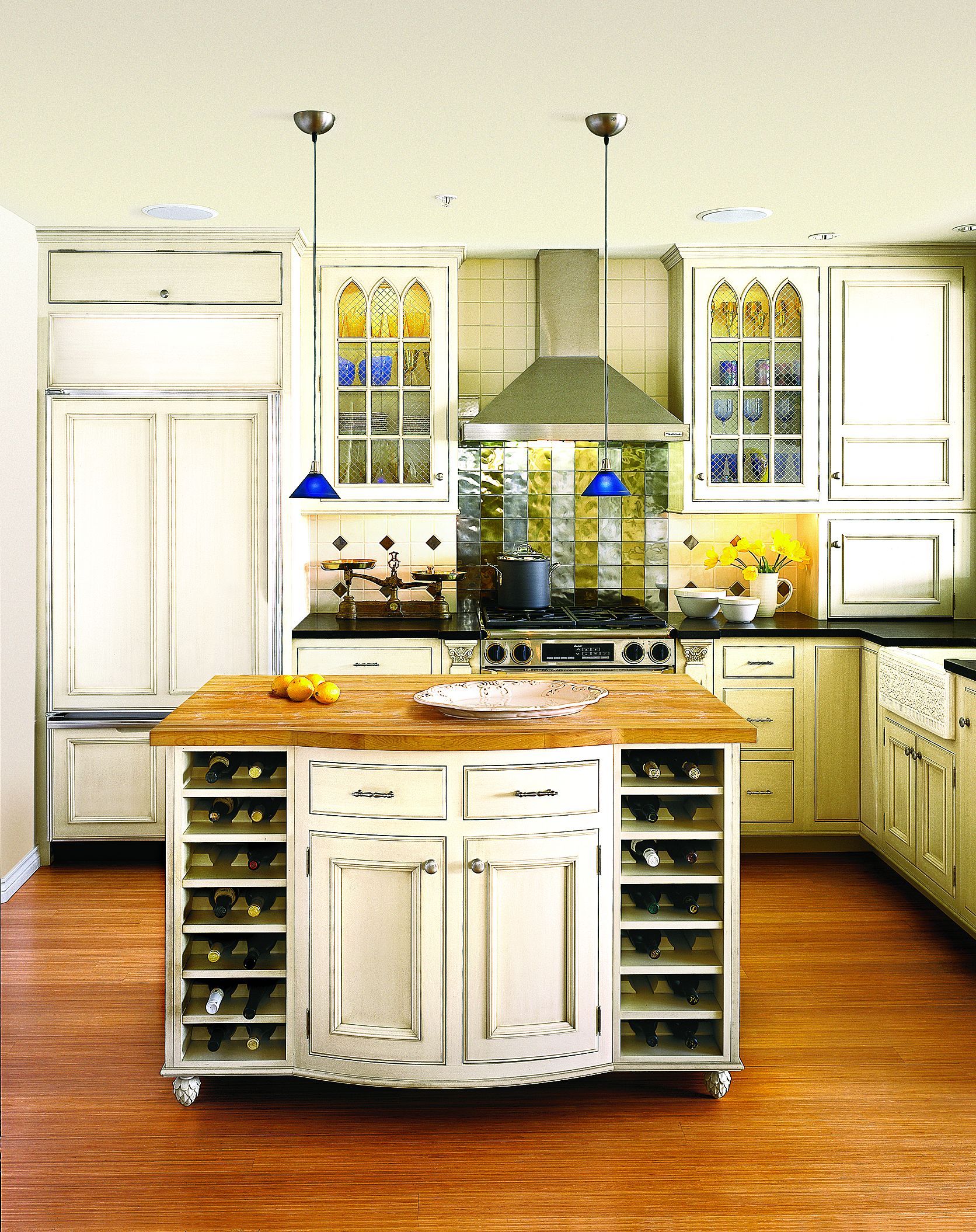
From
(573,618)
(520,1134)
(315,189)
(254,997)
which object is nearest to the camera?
(520,1134)

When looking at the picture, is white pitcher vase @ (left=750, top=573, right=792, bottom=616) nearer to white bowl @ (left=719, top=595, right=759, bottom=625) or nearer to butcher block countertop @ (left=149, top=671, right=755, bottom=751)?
white bowl @ (left=719, top=595, right=759, bottom=625)

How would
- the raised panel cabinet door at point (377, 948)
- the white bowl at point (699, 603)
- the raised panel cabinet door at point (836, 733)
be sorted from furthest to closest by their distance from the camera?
the white bowl at point (699, 603) < the raised panel cabinet door at point (836, 733) < the raised panel cabinet door at point (377, 948)

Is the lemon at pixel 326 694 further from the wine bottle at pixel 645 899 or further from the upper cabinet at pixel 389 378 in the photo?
the upper cabinet at pixel 389 378

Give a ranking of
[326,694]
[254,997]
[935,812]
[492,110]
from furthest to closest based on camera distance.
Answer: [935,812]
[492,110]
[326,694]
[254,997]

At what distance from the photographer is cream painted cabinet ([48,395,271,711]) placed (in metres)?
4.45

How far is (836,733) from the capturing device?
15.3 ft

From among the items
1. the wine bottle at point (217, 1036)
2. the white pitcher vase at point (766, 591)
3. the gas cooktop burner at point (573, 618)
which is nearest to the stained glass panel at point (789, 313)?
the white pitcher vase at point (766, 591)

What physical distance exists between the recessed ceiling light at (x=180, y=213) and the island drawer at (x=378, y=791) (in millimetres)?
2533

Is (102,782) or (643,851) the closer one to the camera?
(643,851)

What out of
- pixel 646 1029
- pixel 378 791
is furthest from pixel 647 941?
pixel 378 791

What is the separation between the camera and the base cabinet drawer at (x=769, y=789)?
468 cm

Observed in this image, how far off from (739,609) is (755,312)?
137 centimetres

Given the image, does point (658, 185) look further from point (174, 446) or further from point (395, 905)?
point (395, 905)

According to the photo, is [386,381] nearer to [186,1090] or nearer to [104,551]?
[104,551]
